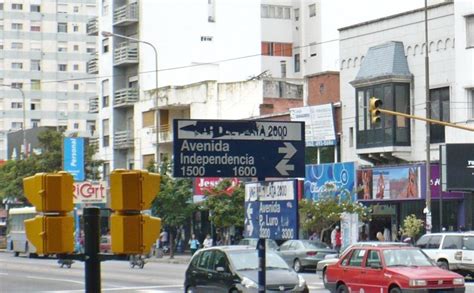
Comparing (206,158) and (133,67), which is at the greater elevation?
(133,67)

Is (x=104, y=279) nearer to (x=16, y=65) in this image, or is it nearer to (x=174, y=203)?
(x=174, y=203)

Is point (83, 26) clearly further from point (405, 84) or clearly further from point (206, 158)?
point (206, 158)

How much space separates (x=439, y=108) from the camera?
166 feet

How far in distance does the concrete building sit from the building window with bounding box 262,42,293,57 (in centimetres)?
3139

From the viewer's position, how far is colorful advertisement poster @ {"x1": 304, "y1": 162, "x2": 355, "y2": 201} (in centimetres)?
5372

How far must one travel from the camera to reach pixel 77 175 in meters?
75.1

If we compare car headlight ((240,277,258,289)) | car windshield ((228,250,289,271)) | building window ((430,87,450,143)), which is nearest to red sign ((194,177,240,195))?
building window ((430,87,450,143))

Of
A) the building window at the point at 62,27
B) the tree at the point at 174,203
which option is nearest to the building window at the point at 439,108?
the tree at the point at 174,203

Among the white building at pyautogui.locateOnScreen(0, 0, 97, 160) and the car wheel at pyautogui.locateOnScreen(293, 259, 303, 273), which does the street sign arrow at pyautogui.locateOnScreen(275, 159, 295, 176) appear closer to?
the car wheel at pyautogui.locateOnScreen(293, 259, 303, 273)

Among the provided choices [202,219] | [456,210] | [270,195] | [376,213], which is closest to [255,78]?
[202,219]

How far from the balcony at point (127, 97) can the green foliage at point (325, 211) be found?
26872 millimetres

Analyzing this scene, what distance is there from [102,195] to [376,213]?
51.0 feet

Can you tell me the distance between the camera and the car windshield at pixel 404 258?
86.4ft

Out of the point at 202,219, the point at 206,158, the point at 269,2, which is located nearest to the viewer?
the point at 206,158
